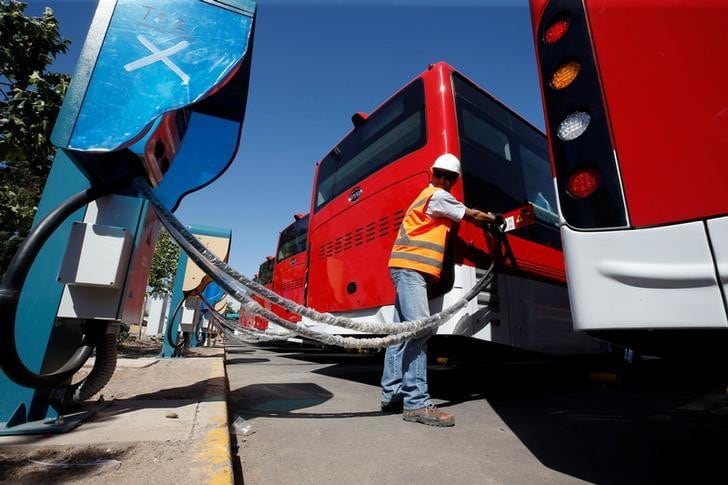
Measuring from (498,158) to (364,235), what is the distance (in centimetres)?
149

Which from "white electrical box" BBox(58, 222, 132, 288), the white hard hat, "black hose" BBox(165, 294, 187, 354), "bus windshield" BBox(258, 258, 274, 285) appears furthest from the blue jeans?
"bus windshield" BBox(258, 258, 274, 285)

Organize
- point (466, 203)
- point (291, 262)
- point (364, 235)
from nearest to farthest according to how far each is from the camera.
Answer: point (466, 203) < point (364, 235) < point (291, 262)

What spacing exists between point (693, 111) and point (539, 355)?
8.25ft

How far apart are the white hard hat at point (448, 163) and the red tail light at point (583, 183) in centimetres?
131

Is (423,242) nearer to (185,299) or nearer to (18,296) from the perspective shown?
(18,296)

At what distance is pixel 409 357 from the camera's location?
2582 millimetres

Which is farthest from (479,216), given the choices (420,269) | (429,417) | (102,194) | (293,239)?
(293,239)

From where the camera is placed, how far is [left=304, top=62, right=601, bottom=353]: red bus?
112 inches

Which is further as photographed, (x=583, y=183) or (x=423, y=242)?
(x=423, y=242)

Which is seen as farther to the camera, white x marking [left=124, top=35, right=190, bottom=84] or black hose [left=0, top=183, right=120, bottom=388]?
white x marking [left=124, top=35, right=190, bottom=84]

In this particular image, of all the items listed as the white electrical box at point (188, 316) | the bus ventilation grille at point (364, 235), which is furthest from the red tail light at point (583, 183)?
the white electrical box at point (188, 316)

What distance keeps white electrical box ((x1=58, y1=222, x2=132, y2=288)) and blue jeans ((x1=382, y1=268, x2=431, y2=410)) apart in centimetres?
174

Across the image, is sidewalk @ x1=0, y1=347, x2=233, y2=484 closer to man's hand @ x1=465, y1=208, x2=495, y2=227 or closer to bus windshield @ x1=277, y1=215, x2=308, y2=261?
man's hand @ x1=465, y1=208, x2=495, y2=227

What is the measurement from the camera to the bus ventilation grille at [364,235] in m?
3.26
